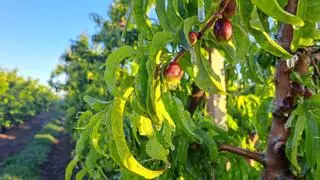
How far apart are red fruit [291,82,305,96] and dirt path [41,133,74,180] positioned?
36.7 ft

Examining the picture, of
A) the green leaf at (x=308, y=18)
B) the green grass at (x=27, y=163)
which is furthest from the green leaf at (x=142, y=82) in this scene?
the green grass at (x=27, y=163)

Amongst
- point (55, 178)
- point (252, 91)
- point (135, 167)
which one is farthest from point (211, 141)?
point (55, 178)

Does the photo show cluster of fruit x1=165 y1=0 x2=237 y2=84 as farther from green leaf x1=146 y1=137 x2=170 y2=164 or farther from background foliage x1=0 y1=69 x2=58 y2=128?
background foliage x1=0 y1=69 x2=58 y2=128

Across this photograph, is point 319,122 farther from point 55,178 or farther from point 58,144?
point 58,144

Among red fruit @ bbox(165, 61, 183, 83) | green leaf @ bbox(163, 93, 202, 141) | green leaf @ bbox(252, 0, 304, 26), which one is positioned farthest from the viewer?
green leaf @ bbox(163, 93, 202, 141)

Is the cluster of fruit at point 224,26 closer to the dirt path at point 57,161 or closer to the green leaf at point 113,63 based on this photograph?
the green leaf at point 113,63

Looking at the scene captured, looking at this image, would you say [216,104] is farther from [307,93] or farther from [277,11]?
[277,11]

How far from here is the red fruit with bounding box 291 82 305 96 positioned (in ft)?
3.71

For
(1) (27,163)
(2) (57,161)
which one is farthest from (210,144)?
(2) (57,161)

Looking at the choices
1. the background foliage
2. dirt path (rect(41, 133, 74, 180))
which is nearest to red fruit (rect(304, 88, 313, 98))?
dirt path (rect(41, 133, 74, 180))

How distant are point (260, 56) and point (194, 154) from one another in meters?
1.03

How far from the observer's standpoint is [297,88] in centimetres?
114

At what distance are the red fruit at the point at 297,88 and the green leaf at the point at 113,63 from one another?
524 mm

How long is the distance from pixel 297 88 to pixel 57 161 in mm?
14256
